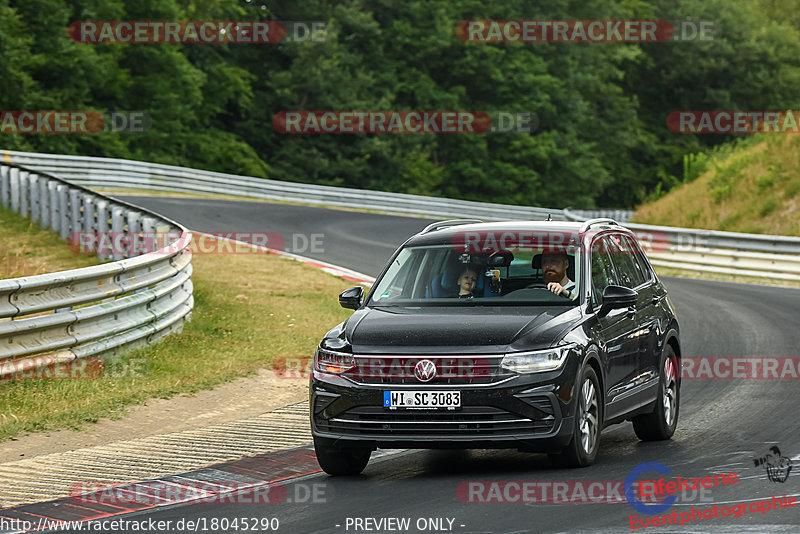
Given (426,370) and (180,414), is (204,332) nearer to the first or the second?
(180,414)

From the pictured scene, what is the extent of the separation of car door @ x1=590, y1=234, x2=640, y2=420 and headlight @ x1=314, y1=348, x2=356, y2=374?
5.62 ft

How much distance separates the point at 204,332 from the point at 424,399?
7.98 m

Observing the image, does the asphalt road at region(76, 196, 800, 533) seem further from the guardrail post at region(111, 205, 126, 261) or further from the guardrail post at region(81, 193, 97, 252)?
the guardrail post at region(81, 193, 97, 252)

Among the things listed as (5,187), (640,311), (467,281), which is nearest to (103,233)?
(5,187)

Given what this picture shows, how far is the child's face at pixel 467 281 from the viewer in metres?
9.15

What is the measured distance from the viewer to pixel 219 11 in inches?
2431

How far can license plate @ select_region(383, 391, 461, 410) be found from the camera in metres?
7.91

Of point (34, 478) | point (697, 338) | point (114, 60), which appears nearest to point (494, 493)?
point (34, 478)

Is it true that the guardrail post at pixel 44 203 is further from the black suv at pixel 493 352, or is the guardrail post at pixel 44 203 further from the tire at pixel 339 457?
the tire at pixel 339 457

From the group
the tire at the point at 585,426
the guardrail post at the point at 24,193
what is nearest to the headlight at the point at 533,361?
the tire at the point at 585,426

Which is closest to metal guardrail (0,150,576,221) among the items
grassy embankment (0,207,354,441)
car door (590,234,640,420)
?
grassy embankment (0,207,354,441)

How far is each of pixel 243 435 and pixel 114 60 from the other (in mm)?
46366

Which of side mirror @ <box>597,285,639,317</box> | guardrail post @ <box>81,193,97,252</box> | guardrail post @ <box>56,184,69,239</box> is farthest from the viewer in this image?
guardrail post @ <box>56,184,69,239</box>

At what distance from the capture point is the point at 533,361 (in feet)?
26.2
